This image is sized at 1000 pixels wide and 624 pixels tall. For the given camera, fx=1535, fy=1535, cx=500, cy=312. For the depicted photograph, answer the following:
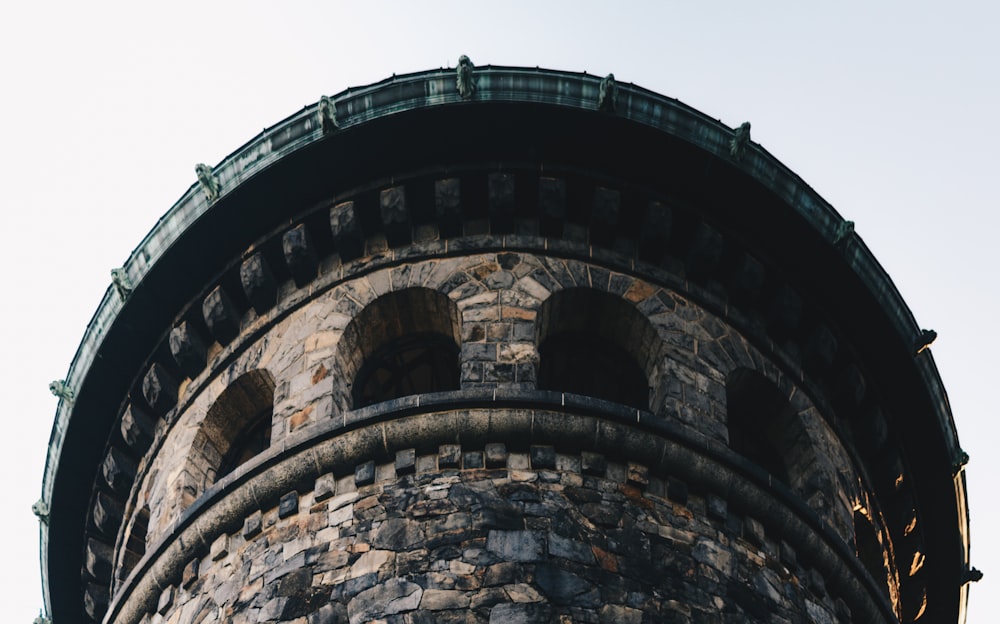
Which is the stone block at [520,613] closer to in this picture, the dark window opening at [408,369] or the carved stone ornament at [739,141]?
the dark window opening at [408,369]

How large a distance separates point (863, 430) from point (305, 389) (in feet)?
17.3

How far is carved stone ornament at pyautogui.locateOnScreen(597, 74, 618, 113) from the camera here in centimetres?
1295

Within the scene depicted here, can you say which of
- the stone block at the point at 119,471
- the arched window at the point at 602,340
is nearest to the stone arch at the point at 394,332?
the arched window at the point at 602,340

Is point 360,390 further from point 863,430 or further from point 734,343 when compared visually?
point 863,430

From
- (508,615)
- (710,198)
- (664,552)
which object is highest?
(710,198)

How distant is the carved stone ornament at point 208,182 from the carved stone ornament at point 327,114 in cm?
118

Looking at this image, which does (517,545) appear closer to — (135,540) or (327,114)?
(327,114)

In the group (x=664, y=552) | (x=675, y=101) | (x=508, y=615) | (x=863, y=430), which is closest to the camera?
(x=508, y=615)

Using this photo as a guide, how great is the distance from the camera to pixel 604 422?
1128 centimetres

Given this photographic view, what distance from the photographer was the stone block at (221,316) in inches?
540

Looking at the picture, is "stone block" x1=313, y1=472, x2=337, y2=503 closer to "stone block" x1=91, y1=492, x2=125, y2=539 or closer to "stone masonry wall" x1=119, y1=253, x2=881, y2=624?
"stone masonry wall" x1=119, y1=253, x2=881, y2=624

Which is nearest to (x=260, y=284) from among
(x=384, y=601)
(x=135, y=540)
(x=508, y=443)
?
(x=135, y=540)

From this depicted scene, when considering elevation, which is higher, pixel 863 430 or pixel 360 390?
pixel 863 430

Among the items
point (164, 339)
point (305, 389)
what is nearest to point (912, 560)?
point (305, 389)
